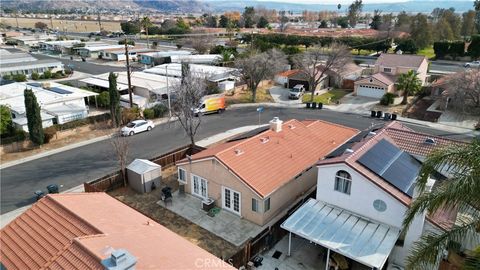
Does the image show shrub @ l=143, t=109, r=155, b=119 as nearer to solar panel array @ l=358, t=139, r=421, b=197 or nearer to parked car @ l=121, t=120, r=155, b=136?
parked car @ l=121, t=120, r=155, b=136

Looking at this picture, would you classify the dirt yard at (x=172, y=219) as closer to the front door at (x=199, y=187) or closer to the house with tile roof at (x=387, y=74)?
the front door at (x=199, y=187)

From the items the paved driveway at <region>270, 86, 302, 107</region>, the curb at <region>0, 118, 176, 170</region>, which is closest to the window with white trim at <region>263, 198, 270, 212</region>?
the curb at <region>0, 118, 176, 170</region>

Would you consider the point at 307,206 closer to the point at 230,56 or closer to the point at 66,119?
the point at 66,119

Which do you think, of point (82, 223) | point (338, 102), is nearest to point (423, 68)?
point (338, 102)

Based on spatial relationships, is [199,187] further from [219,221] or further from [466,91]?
[466,91]

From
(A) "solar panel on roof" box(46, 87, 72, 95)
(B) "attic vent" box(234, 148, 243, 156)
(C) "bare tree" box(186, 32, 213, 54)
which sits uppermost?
(C) "bare tree" box(186, 32, 213, 54)

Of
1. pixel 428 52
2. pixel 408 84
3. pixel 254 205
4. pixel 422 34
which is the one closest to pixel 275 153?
pixel 254 205
